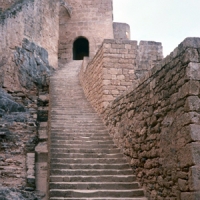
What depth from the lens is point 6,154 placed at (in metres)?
8.19

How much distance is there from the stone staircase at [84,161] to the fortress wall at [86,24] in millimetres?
10386

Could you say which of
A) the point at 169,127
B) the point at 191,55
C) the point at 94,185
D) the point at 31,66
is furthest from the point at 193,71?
the point at 31,66

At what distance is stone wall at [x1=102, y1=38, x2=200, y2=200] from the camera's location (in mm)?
3807

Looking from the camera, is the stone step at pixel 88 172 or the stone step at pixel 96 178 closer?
the stone step at pixel 96 178

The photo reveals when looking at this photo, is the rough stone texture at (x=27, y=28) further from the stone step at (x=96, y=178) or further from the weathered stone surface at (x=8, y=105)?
the stone step at (x=96, y=178)

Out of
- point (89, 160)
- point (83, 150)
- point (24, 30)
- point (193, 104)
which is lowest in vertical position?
point (89, 160)

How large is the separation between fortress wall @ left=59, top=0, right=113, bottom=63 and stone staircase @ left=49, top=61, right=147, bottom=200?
1039 centimetres

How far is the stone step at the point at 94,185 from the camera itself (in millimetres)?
5492

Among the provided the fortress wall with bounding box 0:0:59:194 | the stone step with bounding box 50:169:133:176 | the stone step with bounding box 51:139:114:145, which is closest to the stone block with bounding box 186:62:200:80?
the stone step with bounding box 50:169:133:176

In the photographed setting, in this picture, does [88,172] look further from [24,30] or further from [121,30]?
[121,30]

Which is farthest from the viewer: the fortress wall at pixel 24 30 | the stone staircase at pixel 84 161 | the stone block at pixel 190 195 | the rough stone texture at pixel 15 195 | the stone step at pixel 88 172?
the fortress wall at pixel 24 30

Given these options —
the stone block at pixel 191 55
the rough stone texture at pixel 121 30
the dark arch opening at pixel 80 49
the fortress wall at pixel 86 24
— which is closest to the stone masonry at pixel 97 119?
the stone block at pixel 191 55

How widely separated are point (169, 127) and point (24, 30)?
10.2 meters

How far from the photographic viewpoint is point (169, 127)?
4.38m
